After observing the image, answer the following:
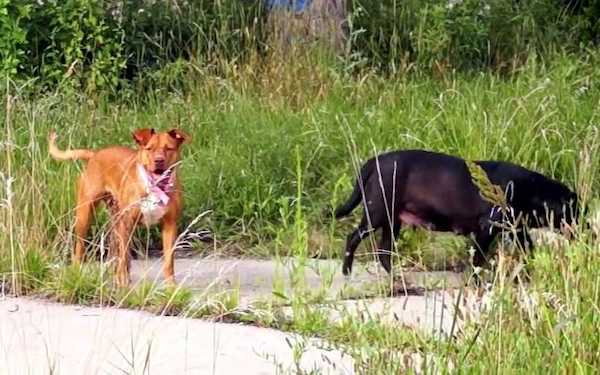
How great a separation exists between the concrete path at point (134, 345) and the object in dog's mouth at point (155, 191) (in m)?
0.59

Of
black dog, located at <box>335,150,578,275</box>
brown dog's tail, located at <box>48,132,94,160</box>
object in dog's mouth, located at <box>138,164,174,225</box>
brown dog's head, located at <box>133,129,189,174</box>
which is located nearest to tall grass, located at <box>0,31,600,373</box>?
brown dog's tail, located at <box>48,132,94,160</box>

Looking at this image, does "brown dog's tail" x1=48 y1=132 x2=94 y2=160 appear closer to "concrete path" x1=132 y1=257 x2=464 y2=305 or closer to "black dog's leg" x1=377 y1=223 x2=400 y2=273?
"concrete path" x1=132 y1=257 x2=464 y2=305

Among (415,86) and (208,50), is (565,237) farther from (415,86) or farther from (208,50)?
(208,50)

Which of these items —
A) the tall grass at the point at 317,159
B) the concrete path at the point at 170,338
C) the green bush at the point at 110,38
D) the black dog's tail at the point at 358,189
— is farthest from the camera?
the green bush at the point at 110,38

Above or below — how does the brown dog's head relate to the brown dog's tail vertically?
above

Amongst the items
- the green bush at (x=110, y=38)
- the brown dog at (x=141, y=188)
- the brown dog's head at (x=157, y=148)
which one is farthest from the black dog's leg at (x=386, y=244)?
the green bush at (x=110, y=38)

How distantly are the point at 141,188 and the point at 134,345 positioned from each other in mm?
1335

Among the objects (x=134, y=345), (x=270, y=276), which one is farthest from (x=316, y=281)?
(x=134, y=345)

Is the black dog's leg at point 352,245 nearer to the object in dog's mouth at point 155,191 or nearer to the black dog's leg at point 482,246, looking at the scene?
the black dog's leg at point 482,246

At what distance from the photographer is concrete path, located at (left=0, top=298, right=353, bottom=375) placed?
439cm

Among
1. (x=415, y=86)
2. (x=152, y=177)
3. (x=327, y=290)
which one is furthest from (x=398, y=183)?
(x=415, y=86)

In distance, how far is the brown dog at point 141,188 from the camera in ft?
18.4

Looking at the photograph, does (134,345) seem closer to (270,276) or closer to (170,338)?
(170,338)

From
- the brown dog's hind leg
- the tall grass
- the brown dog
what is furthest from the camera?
the brown dog's hind leg
